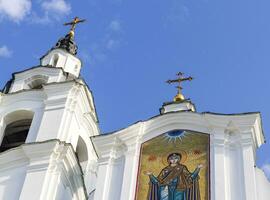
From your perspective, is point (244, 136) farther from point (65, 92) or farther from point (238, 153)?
point (65, 92)

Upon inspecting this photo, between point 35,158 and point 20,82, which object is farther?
point 20,82

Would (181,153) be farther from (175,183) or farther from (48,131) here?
(48,131)

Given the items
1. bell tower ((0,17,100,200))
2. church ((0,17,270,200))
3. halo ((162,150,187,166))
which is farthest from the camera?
bell tower ((0,17,100,200))

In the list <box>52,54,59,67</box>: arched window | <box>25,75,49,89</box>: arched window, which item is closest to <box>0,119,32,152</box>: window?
<box>25,75,49,89</box>: arched window

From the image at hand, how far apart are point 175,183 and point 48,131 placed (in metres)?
5.07

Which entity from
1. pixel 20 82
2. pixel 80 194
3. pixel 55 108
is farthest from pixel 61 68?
pixel 80 194

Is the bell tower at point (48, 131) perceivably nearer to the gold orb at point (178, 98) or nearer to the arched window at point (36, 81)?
the arched window at point (36, 81)

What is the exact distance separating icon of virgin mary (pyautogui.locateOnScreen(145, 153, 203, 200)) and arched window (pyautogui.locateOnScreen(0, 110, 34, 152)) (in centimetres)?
632

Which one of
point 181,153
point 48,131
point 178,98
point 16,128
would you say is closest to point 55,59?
point 16,128

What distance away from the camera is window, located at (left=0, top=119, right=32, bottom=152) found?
20844 mm

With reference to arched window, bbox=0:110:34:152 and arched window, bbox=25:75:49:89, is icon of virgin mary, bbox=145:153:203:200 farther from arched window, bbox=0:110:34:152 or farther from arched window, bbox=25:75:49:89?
arched window, bbox=25:75:49:89

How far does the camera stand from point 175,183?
599 inches

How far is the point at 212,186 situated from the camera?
48.5ft

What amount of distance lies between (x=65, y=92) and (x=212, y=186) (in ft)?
23.0
